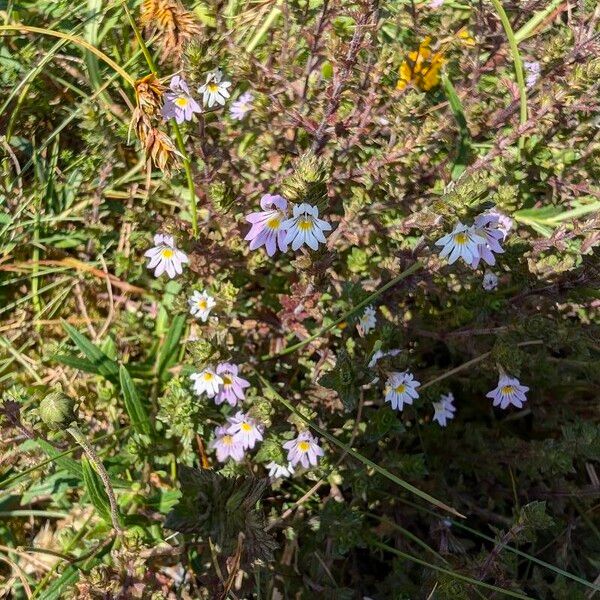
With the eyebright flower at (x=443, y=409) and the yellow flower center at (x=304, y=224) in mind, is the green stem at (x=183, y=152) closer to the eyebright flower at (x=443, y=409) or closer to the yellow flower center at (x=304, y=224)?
the yellow flower center at (x=304, y=224)

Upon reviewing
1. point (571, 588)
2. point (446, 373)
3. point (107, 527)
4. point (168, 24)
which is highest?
point (168, 24)

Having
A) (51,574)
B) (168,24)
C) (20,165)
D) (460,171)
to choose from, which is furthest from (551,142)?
(51,574)

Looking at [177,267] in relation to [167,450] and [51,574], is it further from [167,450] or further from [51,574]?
[51,574]

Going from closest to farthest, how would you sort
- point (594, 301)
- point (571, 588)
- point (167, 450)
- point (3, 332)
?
point (571, 588) → point (594, 301) → point (167, 450) → point (3, 332)

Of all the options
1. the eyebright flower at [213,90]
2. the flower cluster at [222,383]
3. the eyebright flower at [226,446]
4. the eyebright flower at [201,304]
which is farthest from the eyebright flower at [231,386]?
the eyebright flower at [213,90]

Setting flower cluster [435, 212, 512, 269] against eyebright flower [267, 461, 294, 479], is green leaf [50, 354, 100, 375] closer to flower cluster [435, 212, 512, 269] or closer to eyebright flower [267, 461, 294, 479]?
eyebright flower [267, 461, 294, 479]

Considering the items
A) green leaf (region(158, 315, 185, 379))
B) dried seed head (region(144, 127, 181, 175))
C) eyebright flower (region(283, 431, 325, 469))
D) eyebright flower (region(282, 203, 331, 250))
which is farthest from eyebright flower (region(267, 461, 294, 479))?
dried seed head (region(144, 127, 181, 175))
